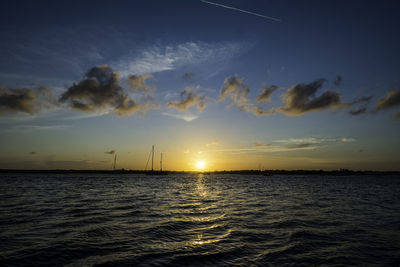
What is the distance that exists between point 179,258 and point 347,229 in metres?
13.5

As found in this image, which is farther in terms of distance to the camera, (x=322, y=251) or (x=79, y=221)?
(x=79, y=221)

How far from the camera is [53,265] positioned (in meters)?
9.26

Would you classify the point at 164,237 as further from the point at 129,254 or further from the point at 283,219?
the point at 283,219

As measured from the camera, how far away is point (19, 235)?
1343 cm

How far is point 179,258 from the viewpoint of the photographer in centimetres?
1007

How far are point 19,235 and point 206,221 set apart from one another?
12541 millimetres

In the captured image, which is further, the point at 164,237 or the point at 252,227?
the point at 252,227

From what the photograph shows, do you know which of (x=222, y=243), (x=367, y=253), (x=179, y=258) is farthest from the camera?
(x=222, y=243)

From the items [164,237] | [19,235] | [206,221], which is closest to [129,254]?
[164,237]

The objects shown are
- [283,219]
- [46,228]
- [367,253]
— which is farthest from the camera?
[283,219]

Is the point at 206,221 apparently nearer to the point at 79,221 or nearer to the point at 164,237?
the point at 164,237

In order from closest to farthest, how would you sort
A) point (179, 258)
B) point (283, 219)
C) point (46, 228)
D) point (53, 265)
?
point (53, 265), point (179, 258), point (46, 228), point (283, 219)

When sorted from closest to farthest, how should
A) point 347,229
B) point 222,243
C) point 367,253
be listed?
1. point 367,253
2. point 222,243
3. point 347,229

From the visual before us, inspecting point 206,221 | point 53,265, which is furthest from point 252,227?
point 53,265
